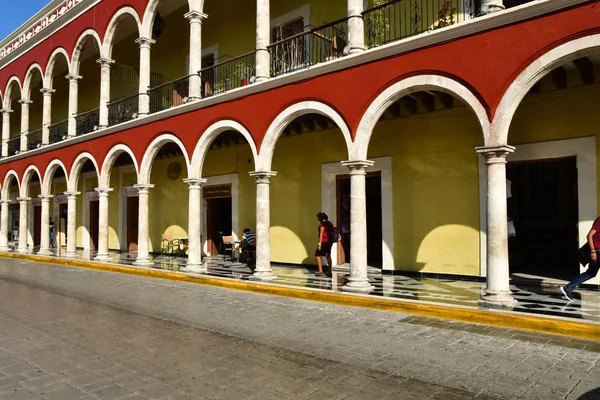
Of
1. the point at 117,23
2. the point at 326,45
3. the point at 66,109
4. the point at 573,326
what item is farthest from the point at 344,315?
the point at 66,109

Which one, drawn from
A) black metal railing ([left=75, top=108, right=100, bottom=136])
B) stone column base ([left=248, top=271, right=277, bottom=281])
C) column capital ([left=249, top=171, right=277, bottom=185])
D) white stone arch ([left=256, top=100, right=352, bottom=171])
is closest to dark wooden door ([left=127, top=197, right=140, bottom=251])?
black metal railing ([left=75, top=108, right=100, bottom=136])

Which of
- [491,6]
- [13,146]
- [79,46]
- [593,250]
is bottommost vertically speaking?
[593,250]

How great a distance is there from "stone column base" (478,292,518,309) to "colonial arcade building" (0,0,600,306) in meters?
0.04

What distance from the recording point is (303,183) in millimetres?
13727

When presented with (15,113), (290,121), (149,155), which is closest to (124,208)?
(149,155)

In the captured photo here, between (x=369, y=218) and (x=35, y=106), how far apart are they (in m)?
22.0

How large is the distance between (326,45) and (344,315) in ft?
25.2

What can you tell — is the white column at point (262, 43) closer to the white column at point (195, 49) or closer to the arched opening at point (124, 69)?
the white column at point (195, 49)

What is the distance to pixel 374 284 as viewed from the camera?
388 inches

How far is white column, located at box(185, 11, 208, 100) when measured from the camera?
12719 millimetres

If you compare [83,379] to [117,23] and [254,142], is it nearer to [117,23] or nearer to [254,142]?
[254,142]

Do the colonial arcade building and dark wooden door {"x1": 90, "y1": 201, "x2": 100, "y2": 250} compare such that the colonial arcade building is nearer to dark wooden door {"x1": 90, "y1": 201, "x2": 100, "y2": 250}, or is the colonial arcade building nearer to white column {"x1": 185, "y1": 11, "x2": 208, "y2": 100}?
white column {"x1": 185, "y1": 11, "x2": 208, "y2": 100}

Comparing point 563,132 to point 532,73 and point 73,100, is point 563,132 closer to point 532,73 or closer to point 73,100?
point 532,73

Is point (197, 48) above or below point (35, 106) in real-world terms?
below
